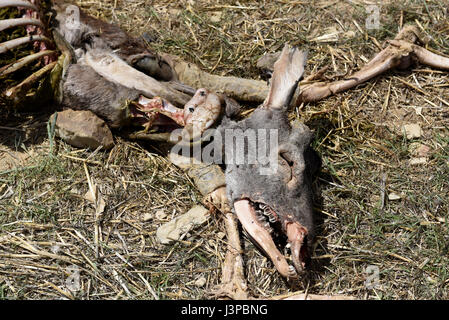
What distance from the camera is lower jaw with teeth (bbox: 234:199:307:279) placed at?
9.30 ft

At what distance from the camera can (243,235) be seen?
10.3 ft

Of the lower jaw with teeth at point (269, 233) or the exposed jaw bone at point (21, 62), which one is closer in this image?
the lower jaw with teeth at point (269, 233)

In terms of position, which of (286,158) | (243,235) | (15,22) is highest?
(15,22)

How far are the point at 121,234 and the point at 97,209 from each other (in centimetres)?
21

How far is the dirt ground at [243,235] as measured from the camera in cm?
296

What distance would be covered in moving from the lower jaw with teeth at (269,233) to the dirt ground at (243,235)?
16 cm

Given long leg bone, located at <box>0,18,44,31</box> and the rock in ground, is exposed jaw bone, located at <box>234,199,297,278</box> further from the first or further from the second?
long leg bone, located at <box>0,18,44,31</box>

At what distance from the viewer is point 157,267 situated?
9.89ft

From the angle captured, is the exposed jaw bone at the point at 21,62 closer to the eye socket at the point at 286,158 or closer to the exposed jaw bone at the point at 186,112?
the exposed jaw bone at the point at 186,112

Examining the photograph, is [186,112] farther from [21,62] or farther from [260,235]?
[21,62]

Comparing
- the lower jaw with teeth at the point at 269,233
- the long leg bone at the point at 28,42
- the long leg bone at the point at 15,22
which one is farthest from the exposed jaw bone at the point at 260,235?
the long leg bone at the point at 15,22

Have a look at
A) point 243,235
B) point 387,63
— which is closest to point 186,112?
point 243,235

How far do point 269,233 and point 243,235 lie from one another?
0.23 metres
